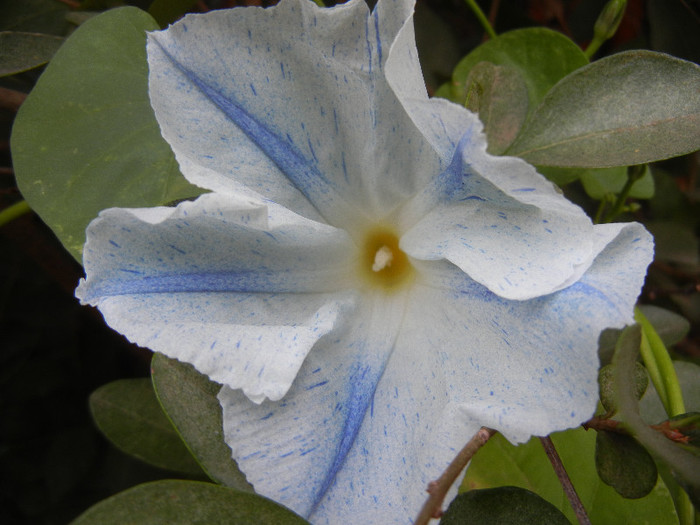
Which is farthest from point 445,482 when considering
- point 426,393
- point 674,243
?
point 674,243

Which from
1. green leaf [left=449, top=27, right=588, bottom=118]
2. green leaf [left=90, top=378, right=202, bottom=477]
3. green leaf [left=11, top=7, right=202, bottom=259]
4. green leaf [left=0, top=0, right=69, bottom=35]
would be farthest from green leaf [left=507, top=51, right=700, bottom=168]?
green leaf [left=0, top=0, right=69, bottom=35]

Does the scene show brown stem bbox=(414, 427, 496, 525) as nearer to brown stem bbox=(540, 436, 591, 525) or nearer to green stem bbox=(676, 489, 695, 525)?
brown stem bbox=(540, 436, 591, 525)

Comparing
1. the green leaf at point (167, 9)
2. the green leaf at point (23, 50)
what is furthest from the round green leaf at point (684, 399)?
the green leaf at point (23, 50)

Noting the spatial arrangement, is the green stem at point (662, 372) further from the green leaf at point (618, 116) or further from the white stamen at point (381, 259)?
the white stamen at point (381, 259)

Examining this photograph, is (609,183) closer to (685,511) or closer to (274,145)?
(685,511)

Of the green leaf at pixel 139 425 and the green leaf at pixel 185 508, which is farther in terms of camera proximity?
the green leaf at pixel 139 425

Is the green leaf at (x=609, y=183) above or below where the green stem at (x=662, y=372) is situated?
below

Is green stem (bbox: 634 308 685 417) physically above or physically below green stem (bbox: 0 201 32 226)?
below
